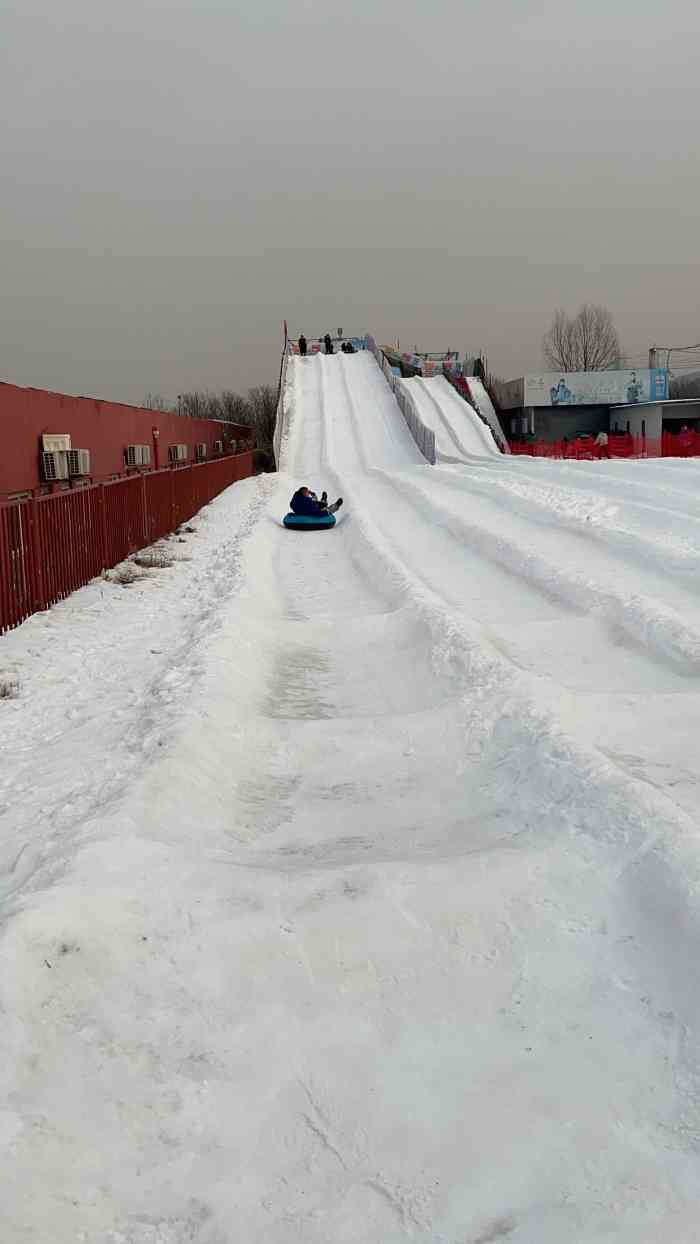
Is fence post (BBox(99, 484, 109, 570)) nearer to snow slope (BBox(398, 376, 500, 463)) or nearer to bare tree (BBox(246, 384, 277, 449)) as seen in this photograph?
snow slope (BBox(398, 376, 500, 463))

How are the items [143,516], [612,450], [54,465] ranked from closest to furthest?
[54,465] < [143,516] < [612,450]

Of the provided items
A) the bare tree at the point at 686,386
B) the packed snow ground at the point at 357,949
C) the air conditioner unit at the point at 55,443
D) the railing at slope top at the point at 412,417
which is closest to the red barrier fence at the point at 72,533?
the air conditioner unit at the point at 55,443

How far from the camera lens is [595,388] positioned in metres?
44.4

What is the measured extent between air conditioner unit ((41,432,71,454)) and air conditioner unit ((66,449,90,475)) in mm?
146

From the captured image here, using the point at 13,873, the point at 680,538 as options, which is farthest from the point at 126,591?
the point at 13,873

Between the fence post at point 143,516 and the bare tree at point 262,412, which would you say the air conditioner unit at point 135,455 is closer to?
the fence post at point 143,516

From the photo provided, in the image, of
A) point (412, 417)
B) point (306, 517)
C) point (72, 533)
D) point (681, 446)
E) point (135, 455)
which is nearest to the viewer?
point (72, 533)

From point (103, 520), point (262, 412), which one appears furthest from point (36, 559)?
point (262, 412)

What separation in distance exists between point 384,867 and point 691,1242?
6.04 ft

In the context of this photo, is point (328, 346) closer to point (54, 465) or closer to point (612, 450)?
point (612, 450)

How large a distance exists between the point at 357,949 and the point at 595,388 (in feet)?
147

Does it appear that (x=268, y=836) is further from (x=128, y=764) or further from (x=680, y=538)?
(x=680, y=538)

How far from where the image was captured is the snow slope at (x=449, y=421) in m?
31.9

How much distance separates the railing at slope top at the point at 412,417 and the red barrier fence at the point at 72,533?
47.4 ft
